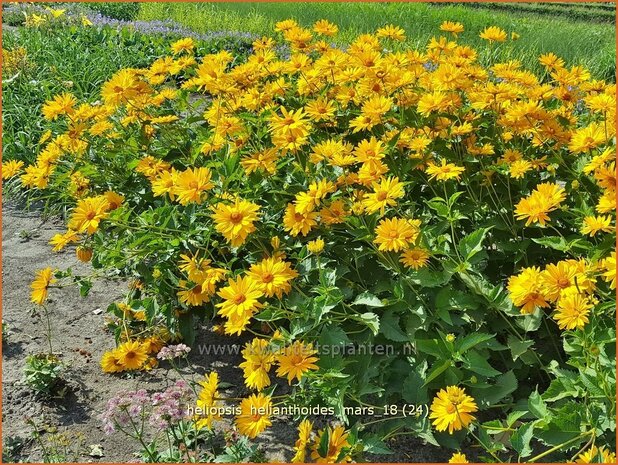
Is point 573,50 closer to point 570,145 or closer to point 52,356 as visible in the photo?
point 570,145

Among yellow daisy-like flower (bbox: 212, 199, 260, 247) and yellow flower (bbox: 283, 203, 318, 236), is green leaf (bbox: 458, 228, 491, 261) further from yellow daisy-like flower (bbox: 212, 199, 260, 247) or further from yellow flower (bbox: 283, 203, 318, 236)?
yellow daisy-like flower (bbox: 212, 199, 260, 247)

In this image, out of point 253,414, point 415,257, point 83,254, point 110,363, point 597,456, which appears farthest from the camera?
point 110,363

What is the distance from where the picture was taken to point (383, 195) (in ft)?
6.68

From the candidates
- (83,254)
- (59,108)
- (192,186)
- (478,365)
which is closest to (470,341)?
(478,365)

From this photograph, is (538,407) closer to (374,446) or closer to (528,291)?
(528,291)

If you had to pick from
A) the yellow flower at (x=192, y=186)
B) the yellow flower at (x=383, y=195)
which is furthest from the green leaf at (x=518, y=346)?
the yellow flower at (x=192, y=186)

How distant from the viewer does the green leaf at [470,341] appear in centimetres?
197

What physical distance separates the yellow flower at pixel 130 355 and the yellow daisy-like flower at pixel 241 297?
783 mm

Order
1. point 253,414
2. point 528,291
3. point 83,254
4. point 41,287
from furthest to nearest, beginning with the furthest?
point 83,254 < point 41,287 < point 253,414 < point 528,291

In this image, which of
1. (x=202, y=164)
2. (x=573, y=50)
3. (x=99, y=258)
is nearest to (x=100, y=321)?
(x=99, y=258)

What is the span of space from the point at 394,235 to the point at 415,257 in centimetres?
13

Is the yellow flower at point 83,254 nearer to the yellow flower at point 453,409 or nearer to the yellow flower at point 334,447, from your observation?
the yellow flower at point 334,447

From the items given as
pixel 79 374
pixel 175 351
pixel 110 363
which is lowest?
pixel 79 374

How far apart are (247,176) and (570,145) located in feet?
3.59
